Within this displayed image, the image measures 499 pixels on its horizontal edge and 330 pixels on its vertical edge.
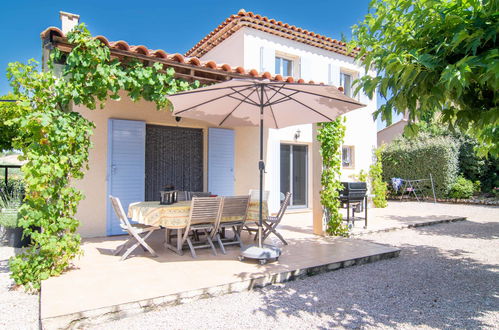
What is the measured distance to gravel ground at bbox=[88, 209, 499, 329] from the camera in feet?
10.5

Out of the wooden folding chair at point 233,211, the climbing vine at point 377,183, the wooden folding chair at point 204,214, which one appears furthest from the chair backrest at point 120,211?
the climbing vine at point 377,183

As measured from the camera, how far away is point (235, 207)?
17.5 feet

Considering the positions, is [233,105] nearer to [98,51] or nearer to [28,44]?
[98,51]

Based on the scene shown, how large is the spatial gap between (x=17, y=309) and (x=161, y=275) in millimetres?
1486

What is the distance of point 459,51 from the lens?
2850 mm

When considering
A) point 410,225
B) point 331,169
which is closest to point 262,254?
point 331,169

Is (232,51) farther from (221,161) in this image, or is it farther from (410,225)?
(410,225)

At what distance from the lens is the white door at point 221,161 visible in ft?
26.9

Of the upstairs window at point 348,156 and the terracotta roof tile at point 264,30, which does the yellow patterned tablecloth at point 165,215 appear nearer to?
the terracotta roof tile at point 264,30

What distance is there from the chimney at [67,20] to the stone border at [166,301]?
14.0 ft

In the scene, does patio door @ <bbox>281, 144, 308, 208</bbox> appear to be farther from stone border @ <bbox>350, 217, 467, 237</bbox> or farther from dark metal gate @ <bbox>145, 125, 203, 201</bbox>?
stone border @ <bbox>350, 217, 467, 237</bbox>

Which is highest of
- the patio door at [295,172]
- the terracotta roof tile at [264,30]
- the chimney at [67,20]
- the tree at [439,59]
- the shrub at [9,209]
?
the terracotta roof tile at [264,30]

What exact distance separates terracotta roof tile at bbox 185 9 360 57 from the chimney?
5.46 meters

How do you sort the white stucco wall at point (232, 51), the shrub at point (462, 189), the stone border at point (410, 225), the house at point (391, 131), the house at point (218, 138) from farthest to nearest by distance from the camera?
the house at point (391, 131)
the shrub at point (462, 189)
the white stucco wall at point (232, 51)
the stone border at point (410, 225)
the house at point (218, 138)
